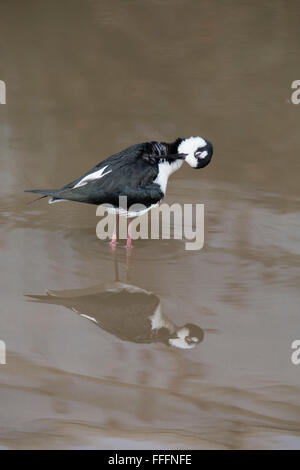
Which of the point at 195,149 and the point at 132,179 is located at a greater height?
the point at 195,149

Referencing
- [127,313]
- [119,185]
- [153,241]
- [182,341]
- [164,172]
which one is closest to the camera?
[182,341]

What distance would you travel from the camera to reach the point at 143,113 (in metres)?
6.64

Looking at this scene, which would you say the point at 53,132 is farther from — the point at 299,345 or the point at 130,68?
the point at 299,345

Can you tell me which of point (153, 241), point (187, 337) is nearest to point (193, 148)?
point (153, 241)

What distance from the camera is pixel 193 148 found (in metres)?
4.77

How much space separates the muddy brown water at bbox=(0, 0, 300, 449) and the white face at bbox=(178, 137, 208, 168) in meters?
0.47

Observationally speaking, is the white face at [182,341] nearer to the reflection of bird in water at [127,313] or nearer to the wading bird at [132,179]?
the reflection of bird in water at [127,313]

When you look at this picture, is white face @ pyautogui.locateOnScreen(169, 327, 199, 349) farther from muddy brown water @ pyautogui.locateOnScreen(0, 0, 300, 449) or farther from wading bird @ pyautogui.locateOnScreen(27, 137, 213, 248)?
wading bird @ pyautogui.locateOnScreen(27, 137, 213, 248)

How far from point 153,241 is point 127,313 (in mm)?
963

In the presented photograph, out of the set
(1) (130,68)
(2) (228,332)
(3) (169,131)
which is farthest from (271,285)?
(1) (130,68)

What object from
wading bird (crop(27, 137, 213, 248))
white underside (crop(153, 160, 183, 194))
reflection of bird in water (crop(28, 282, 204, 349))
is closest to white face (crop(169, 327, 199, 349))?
reflection of bird in water (crop(28, 282, 204, 349))

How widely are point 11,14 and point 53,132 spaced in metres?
2.58

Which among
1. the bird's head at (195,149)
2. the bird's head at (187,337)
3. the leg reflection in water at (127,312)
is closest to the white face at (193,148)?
the bird's head at (195,149)

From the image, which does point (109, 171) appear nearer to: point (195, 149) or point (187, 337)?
point (195, 149)
